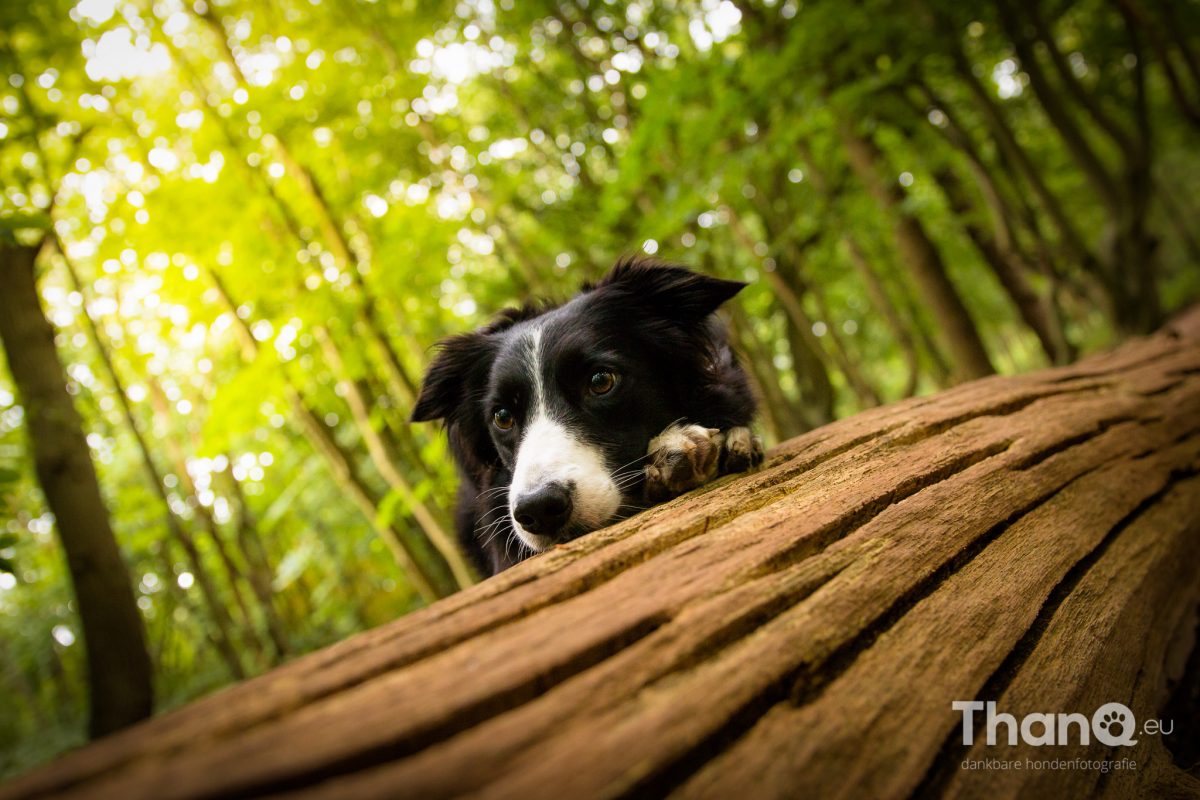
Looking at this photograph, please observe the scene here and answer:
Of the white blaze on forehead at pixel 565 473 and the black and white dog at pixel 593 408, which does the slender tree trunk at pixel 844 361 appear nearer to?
the black and white dog at pixel 593 408

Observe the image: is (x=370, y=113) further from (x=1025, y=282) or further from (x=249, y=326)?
(x=1025, y=282)

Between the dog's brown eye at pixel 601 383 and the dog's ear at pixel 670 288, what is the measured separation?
546mm

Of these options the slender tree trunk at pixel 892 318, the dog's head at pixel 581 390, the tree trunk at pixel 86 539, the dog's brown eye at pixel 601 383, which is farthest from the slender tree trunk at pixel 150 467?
the slender tree trunk at pixel 892 318

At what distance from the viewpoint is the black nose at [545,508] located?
2096 millimetres

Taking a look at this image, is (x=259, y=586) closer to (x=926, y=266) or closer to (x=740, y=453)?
(x=740, y=453)

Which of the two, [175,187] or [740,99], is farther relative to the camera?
[175,187]

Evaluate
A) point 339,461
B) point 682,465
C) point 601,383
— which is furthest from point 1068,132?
point 339,461

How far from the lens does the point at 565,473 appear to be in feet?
7.14

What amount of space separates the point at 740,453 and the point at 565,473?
0.73 metres

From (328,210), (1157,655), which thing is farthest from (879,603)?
(328,210)

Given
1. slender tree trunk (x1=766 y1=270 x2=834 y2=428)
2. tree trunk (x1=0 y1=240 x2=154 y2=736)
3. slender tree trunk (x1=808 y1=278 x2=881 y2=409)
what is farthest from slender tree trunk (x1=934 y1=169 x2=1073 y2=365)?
tree trunk (x1=0 y1=240 x2=154 y2=736)

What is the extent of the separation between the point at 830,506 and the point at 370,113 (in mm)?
7117

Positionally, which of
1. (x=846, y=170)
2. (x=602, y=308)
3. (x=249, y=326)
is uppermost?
(x=249, y=326)

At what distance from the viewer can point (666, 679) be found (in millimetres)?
1088
